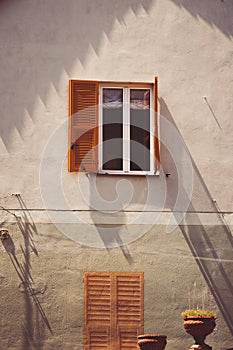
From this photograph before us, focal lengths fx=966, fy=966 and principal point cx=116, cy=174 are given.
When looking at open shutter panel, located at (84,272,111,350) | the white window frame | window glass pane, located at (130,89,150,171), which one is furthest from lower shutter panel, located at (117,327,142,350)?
window glass pane, located at (130,89,150,171)

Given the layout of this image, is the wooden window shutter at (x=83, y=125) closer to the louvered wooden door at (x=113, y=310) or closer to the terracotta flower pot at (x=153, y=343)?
the louvered wooden door at (x=113, y=310)

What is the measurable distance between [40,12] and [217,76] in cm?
312

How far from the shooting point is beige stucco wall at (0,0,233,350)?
1512cm

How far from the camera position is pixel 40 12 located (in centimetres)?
1598

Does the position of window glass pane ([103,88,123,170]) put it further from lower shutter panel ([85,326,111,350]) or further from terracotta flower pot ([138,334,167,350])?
terracotta flower pot ([138,334,167,350])

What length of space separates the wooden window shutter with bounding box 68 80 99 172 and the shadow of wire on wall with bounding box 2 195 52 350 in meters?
1.16

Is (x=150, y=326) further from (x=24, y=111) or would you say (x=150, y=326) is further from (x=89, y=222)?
(x=24, y=111)

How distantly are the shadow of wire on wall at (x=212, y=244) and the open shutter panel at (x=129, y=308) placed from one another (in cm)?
Result: 104

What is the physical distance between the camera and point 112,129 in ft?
52.0

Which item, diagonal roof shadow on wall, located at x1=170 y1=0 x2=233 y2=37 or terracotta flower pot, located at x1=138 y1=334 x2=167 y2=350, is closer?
terracotta flower pot, located at x1=138 y1=334 x2=167 y2=350

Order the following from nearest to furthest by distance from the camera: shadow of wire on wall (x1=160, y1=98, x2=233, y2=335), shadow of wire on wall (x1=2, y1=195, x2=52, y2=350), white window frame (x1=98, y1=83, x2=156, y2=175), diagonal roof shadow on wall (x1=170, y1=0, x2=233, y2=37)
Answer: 1. shadow of wire on wall (x1=2, y1=195, x2=52, y2=350)
2. shadow of wire on wall (x1=160, y1=98, x2=233, y2=335)
3. white window frame (x1=98, y1=83, x2=156, y2=175)
4. diagonal roof shadow on wall (x1=170, y1=0, x2=233, y2=37)

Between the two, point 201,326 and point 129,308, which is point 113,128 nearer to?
point 129,308

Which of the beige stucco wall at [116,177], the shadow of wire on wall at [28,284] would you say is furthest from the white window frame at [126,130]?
the shadow of wire on wall at [28,284]

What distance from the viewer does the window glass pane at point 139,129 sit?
15.8 m
